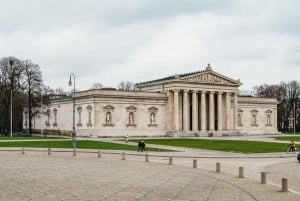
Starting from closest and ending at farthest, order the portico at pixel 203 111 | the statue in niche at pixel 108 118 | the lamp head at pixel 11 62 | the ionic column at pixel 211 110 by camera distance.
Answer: the lamp head at pixel 11 62 → the statue in niche at pixel 108 118 → the portico at pixel 203 111 → the ionic column at pixel 211 110

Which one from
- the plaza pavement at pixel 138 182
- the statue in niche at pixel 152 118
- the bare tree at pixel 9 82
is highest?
the bare tree at pixel 9 82

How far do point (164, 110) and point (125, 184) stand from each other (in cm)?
7406

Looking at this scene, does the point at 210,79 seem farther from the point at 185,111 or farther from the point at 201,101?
the point at 185,111

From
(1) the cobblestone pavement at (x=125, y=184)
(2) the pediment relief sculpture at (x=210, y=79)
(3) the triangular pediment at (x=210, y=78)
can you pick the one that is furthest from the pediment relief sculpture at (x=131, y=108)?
(1) the cobblestone pavement at (x=125, y=184)

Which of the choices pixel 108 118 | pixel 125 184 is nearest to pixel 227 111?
pixel 108 118

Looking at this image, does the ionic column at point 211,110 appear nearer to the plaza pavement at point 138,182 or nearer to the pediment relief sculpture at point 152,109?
the pediment relief sculpture at point 152,109

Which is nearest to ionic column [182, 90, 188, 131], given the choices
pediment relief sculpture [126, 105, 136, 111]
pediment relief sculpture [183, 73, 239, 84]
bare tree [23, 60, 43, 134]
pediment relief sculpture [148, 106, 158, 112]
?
pediment relief sculpture [183, 73, 239, 84]

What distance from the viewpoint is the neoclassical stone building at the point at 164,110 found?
90.9 metres

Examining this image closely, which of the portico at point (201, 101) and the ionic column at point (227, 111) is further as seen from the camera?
the ionic column at point (227, 111)

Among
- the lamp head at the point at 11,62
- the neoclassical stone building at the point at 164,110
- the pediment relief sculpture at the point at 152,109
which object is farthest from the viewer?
the pediment relief sculpture at the point at 152,109

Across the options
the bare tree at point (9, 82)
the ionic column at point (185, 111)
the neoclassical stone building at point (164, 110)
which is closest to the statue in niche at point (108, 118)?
the neoclassical stone building at point (164, 110)

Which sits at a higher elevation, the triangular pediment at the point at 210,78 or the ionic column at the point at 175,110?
the triangular pediment at the point at 210,78

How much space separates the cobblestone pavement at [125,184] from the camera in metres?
20.9

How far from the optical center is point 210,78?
338 ft
